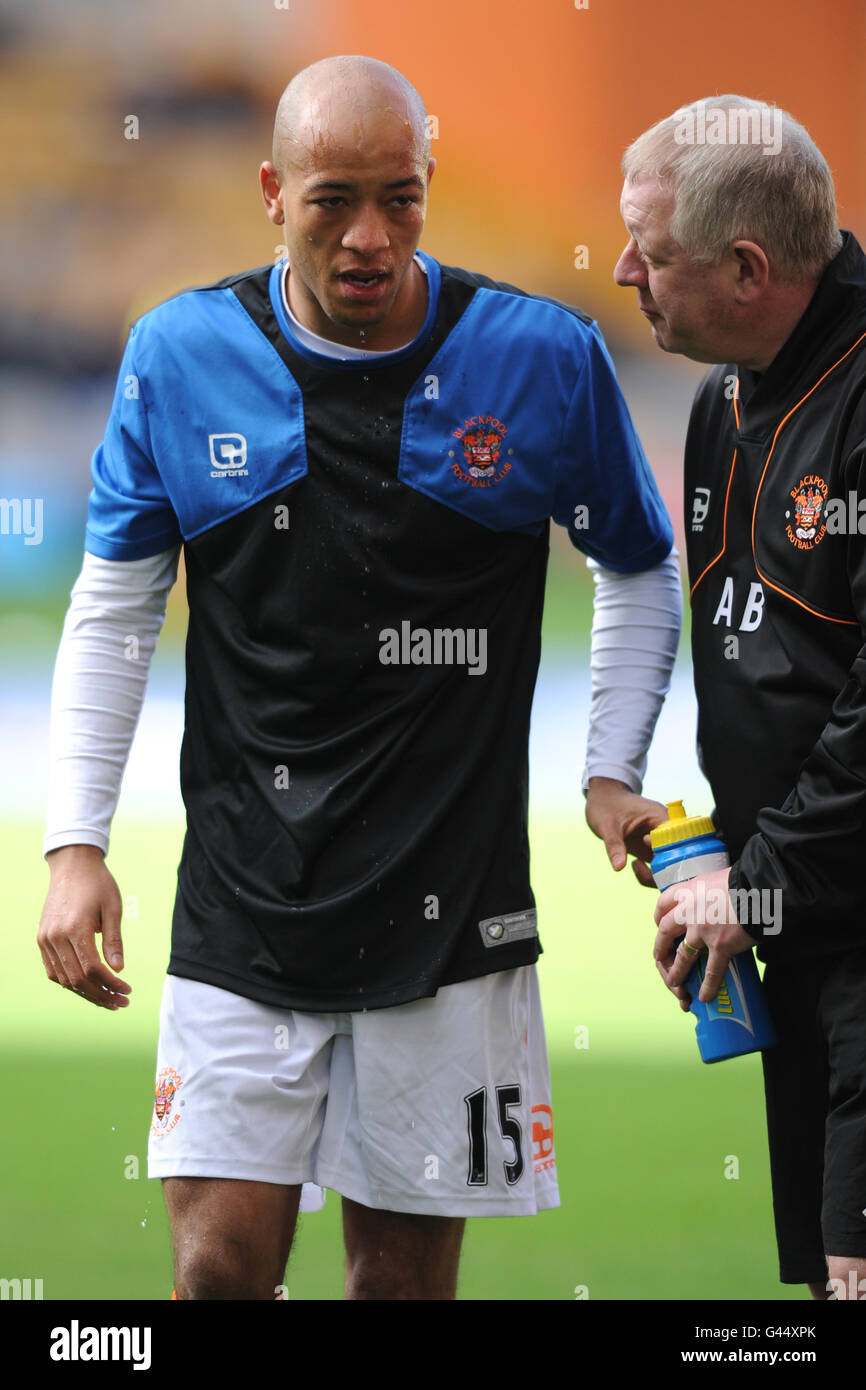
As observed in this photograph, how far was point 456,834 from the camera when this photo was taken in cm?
212

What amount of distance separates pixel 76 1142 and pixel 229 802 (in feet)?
7.55

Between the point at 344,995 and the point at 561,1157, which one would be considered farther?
the point at 561,1157

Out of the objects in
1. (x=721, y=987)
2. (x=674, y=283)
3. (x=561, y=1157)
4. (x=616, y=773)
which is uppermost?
(x=674, y=283)

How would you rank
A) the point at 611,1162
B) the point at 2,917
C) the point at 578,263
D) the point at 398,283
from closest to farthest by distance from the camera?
1. the point at 398,283
2. the point at 611,1162
3. the point at 2,917
4. the point at 578,263

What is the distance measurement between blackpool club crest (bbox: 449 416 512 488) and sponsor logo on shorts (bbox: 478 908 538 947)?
1.77 ft

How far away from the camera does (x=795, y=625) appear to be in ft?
6.47

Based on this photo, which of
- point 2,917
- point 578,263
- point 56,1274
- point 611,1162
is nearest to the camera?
point 56,1274

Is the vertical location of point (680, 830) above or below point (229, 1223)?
above

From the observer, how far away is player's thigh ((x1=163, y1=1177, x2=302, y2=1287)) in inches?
79.5

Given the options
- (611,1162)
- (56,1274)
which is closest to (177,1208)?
(56,1274)

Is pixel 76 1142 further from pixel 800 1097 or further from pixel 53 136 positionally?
pixel 53 136

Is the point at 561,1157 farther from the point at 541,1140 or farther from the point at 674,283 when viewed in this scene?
the point at 674,283

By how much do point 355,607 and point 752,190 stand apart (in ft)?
2.22

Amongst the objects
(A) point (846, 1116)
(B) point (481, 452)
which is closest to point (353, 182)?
(B) point (481, 452)
